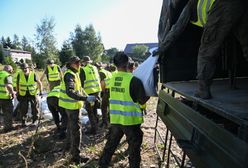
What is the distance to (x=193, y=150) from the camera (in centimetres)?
222

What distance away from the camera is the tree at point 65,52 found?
35278 millimetres

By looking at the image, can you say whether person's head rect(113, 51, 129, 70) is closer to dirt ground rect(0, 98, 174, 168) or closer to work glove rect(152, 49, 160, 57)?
work glove rect(152, 49, 160, 57)

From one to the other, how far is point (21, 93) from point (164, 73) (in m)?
5.41

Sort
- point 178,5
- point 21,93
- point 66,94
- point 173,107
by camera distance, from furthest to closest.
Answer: point 21,93 < point 66,94 < point 178,5 < point 173,107

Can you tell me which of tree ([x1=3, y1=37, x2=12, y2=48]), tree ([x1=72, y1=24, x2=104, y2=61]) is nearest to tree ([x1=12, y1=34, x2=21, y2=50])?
tree ([x1=3, y1=37, x2=12, y2=48])

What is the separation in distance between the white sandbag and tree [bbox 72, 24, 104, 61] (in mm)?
45812

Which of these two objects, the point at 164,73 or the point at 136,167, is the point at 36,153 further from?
the point at 164,73

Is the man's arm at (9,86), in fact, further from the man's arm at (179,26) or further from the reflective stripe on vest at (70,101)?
the man's arm at (179,26)

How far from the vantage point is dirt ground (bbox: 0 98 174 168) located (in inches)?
212

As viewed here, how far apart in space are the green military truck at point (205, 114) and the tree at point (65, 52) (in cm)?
2590

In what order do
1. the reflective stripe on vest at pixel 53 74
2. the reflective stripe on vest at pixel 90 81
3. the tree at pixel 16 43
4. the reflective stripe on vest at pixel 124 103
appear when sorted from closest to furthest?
1. the reflective stripe on vest at pixel 124 103
2. the reflective stripe on vest at pixel 90 81
3. the reflective stripe on vest at pixel 53 74
4. the tree at pixel 16 43

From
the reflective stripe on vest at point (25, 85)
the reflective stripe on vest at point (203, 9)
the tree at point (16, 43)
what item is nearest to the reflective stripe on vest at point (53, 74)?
the reflective stripe on vest at point (25, 85)

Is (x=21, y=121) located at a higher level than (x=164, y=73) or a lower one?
lower

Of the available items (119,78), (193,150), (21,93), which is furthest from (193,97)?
(21,93)
